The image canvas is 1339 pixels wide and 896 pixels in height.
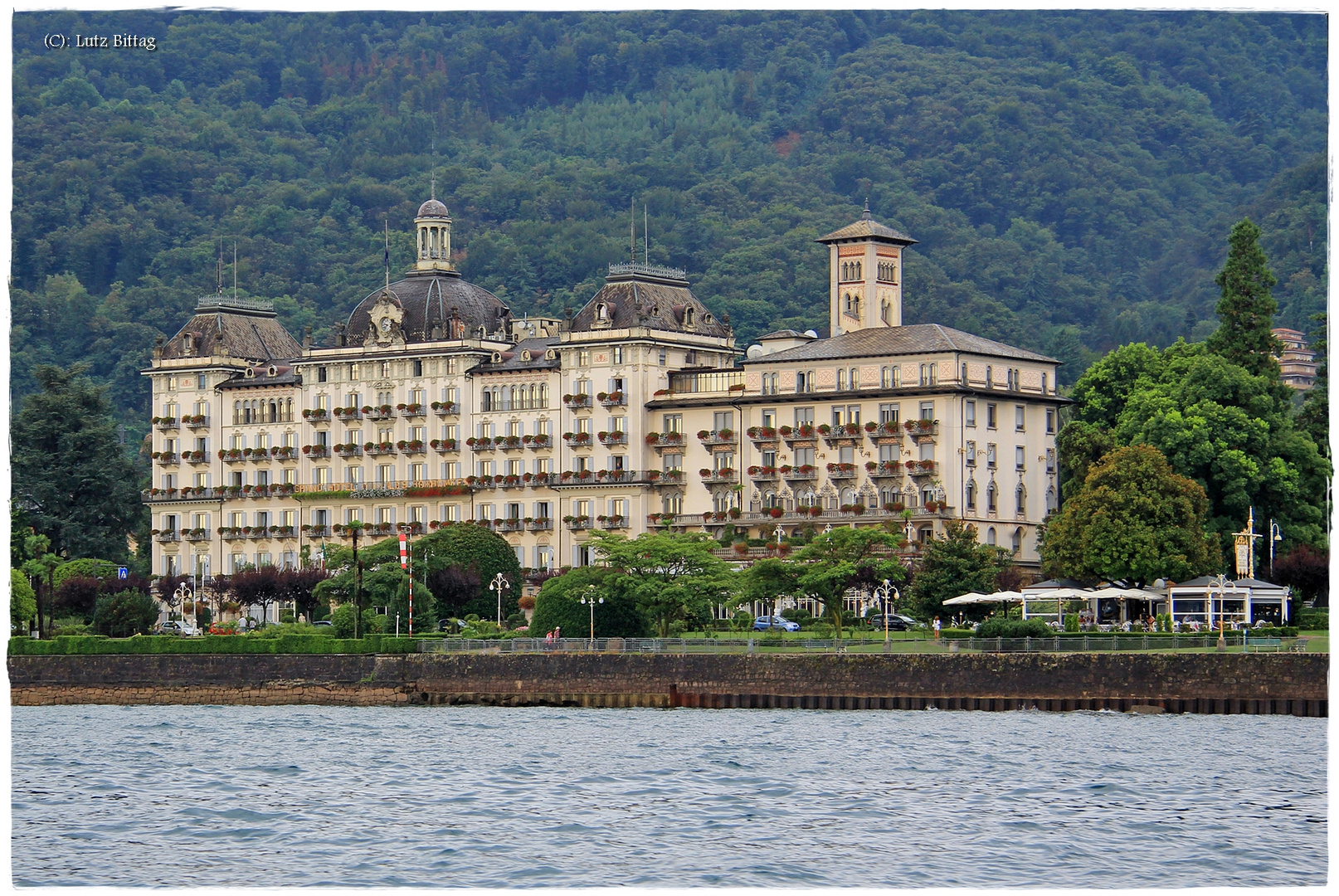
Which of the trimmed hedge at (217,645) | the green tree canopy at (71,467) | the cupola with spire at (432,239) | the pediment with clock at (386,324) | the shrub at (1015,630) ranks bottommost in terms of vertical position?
the trimmed hedge at (217,645)

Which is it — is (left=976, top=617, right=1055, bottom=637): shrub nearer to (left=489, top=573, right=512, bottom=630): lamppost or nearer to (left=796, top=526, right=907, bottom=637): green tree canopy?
(left=796, top=526, right=907, bottom=637): green tree canopy

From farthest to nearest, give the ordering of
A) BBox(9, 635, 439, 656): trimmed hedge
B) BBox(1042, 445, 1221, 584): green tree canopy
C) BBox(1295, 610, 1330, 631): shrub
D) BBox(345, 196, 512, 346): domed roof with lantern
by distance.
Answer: BBox(345, 196, 512, 346): domed roof with lantern, BBox(1042, 445, 1221, 584): green tree canopy, BBox(9, 635, 439, 656): trimmed hedge, BBox(1295, 610, 1330, 631): shrub

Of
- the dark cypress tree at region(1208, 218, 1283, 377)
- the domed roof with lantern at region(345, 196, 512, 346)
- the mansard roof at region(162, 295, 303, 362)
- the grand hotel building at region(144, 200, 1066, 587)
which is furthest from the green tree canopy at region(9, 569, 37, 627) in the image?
the dark cypress tree at region(1208, 218, 1283, 377)

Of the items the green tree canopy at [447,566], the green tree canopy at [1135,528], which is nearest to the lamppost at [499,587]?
the green tree canopy at [447,566]

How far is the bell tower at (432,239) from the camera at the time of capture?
513 ft

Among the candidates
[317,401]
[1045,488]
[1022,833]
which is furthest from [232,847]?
[317,401]

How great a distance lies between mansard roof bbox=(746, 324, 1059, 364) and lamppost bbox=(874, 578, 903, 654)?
17.1 meters

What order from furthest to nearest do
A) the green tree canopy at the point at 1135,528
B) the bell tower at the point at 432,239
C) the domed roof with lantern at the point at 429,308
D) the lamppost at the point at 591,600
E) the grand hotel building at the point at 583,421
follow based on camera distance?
the bell tower at the point at 432,239 → the domed roof with lantern at the point at 429,308 → the grand hotel building at the point at 583,421 → the lamppost at the point at 591,600 → the green tree canopy at the point at 1135,528

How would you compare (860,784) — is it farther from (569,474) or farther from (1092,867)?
(569,474)

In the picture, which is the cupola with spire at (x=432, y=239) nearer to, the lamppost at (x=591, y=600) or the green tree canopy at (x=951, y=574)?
the lamppost at (x=591, y=600)

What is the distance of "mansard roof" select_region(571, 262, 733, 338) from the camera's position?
475ft

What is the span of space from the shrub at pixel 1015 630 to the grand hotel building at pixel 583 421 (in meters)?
35.4

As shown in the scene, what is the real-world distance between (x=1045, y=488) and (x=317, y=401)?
43.5m

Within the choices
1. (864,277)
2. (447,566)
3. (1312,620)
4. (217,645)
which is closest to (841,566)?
(1312,620)
